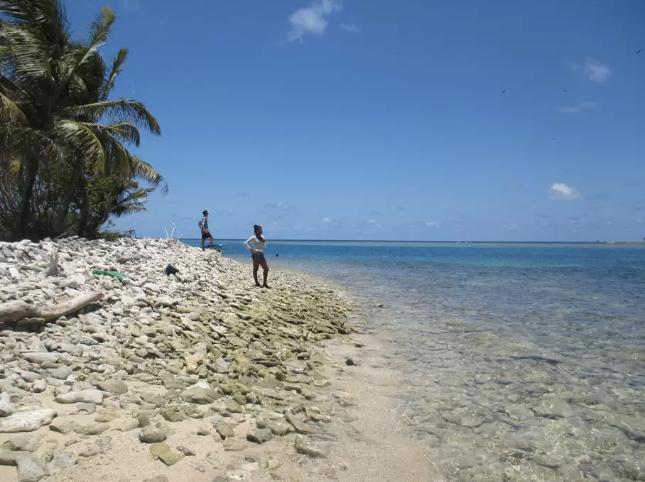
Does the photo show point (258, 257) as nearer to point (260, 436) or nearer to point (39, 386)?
point (39, 386)

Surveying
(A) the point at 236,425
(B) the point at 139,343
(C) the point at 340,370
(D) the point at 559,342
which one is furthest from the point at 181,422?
(D) the point at 559,342

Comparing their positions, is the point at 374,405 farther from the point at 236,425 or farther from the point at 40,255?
the point at 40,255

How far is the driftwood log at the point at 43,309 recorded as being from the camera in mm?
6574

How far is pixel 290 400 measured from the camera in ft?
21.5

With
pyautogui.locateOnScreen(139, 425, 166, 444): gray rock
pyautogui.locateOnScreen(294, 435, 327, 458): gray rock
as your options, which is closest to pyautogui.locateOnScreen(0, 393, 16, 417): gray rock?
pyautogui.locateOnScreen(139, 425, 166, 444): gray rock

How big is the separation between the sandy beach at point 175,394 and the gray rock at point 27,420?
15 millimetres

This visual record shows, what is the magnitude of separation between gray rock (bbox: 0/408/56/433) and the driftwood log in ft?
8.11

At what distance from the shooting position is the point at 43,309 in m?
7.14

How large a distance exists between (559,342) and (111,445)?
10.9 meters

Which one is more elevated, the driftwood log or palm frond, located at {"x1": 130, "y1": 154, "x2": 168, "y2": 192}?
palm frond, located at {"x1": 130, "y1": 154, "x2": 168, "y2": 192}

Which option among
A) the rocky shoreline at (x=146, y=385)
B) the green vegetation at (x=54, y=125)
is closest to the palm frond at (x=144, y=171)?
the green vegetation at (x=54, y=125)

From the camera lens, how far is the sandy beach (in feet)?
14.6

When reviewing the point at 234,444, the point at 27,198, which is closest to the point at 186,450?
the point at 234,444

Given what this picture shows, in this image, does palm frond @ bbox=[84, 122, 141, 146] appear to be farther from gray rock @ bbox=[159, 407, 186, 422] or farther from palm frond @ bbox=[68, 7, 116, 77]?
gray rock @ bbox=[159, 407, 186, 422]
